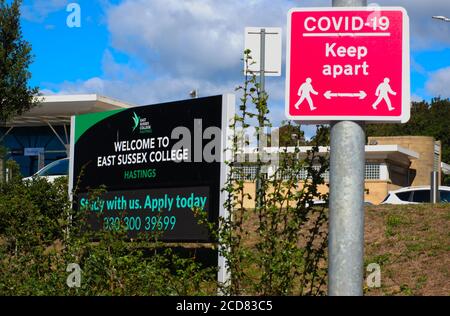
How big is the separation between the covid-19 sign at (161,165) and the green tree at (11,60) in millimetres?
8145

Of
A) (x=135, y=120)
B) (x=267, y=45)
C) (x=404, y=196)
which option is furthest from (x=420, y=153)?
(x=135, y=120)

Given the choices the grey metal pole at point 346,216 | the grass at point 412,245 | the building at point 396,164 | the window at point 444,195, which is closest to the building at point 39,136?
the building at point 396,164

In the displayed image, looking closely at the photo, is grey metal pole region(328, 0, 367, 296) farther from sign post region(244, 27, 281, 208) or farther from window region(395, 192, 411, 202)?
window region(395, 192, 411, 202)

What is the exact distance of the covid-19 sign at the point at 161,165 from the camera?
12.7 meters

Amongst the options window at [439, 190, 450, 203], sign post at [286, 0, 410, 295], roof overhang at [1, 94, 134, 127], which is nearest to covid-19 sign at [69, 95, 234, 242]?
sign post at [286, 0, 410, 295]

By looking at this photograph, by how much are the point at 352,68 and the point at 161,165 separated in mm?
9262

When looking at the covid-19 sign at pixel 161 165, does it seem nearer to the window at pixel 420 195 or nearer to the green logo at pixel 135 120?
the green logo at pixel 135 120

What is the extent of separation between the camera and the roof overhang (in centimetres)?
3634

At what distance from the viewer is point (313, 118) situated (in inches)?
179

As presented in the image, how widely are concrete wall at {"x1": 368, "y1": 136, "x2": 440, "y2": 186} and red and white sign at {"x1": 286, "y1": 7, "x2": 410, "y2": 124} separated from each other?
38.0 meters

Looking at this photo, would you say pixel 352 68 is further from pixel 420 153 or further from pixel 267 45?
pixel 420 153
